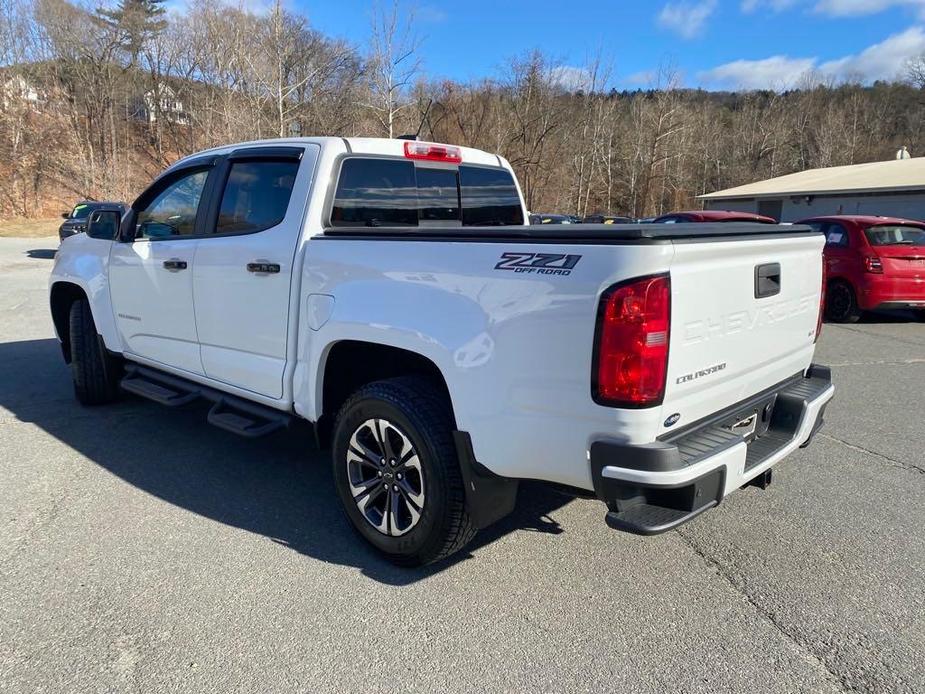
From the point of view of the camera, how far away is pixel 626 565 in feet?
10.3

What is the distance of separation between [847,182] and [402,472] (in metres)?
30.6

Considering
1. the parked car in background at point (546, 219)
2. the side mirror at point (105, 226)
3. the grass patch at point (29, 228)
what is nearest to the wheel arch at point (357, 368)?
the side mirror at point (105, 226)

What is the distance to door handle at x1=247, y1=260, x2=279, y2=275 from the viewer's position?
11.3 ft

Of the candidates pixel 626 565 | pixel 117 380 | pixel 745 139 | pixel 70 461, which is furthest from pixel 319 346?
pixel 745 139

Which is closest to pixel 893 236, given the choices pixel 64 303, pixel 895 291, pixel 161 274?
pixel 895 291

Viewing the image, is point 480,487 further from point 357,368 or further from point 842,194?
point 842,194

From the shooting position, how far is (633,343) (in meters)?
2.22

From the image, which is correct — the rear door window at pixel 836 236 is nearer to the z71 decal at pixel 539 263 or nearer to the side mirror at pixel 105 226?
the z71 decal at pixel 539 263

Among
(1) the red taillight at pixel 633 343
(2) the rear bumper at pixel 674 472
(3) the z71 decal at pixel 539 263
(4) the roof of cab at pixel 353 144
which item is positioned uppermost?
(4) the roof of cab at pixel 353 144

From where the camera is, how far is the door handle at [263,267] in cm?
344

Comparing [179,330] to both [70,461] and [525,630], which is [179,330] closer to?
[70,461]

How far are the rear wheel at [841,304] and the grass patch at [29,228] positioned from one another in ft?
113

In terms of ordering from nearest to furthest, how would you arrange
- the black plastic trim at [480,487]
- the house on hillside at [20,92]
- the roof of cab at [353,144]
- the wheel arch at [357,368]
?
1. the black plastic trim at [480,487]
2. the wheel arch at [357,368]
3. the roof of cab at [353,144]
4. the house on hillside at [20,92]

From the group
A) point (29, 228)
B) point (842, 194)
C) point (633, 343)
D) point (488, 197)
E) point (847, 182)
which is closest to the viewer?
point (633, 343)
